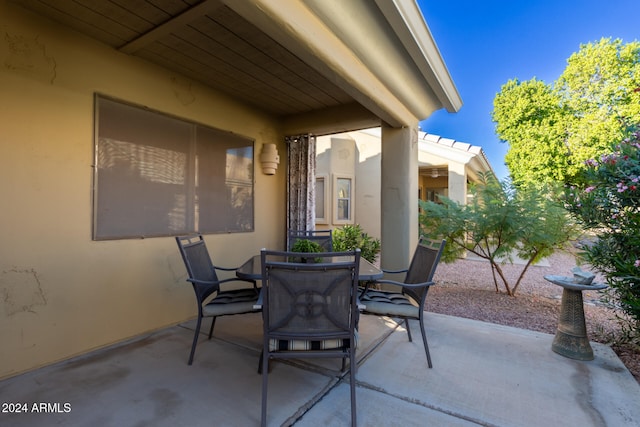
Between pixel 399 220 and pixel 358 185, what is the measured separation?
5.35 m

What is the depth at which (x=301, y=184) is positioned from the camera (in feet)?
14.8

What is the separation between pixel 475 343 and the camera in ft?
9.02

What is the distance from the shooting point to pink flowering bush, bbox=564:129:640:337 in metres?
2.24

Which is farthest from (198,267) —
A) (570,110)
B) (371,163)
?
(570,110)

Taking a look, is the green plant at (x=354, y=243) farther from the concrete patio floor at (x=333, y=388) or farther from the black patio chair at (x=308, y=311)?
the black patio chair at (x=308, y=311)

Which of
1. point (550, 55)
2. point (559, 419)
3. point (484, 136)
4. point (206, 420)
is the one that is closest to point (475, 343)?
point (559, 419)

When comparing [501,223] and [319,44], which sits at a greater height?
[319,44]

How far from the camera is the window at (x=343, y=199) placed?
8.38 meters

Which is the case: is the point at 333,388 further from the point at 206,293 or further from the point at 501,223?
the point at 501,223

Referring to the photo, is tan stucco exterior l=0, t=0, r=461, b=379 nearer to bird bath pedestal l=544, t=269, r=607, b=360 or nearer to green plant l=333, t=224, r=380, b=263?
bird bath pedestal l=544, t=269, r=607, b=360

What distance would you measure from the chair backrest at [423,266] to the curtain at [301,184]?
2.09 m

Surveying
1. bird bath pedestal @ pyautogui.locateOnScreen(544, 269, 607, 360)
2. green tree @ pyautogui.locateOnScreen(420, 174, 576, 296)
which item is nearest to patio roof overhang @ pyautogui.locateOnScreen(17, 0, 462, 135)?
green tree @ pyautogui.locateOnScreen(420, 174, 576, 296)

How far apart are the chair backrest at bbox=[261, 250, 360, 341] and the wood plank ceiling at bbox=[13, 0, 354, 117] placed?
1979 millimetres

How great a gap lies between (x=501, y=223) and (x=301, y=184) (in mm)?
2947
